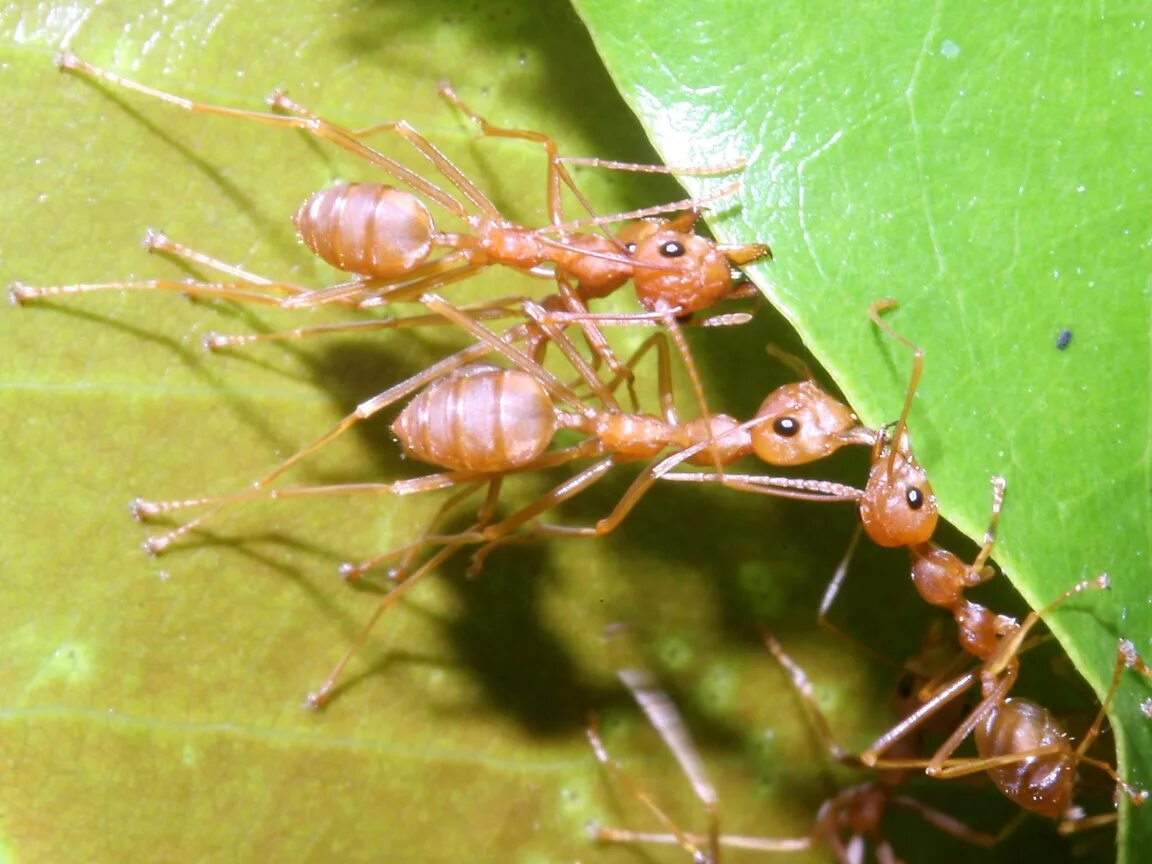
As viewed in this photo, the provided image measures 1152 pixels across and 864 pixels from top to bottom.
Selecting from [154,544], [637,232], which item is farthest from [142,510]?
[637,232]

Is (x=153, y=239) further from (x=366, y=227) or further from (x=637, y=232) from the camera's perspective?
(x=637, y=232)

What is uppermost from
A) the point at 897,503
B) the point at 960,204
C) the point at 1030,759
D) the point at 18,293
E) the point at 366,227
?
the point at 960,204

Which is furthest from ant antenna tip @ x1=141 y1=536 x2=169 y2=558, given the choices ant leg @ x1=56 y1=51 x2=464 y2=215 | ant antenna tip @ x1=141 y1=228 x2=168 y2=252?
ant leg @ x1=56 y1=51 x2=464 y2=215

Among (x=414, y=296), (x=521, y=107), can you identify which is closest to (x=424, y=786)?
(x=414, y=296)

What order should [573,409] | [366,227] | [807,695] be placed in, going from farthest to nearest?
1. [807,695]
2. [573,409]
3. [366,227]

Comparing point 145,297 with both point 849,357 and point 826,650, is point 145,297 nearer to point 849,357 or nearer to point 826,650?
point 849,357

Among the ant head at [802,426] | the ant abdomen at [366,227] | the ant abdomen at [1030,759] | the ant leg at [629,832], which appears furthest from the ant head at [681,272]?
the ant abdomen at [1030,759]

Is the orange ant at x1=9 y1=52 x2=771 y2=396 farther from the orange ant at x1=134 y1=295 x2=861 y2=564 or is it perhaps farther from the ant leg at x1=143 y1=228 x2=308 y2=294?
the orange ant at x1=134 y1=295 x2=861 y2=564

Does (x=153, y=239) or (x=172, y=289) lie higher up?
(x=153, y=239)
